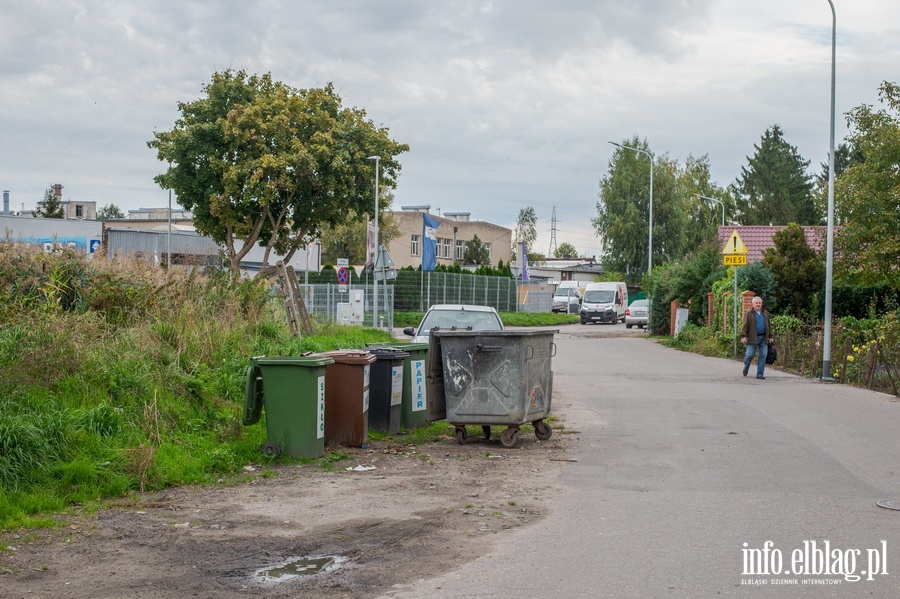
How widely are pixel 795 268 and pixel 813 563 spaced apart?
80.1 ft

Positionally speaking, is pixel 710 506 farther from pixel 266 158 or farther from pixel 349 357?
pixel 266 158

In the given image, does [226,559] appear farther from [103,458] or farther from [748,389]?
[748,389]

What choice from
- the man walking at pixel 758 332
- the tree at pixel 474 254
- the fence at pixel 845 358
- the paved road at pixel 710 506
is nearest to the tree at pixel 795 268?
the fence at pixel 845 358

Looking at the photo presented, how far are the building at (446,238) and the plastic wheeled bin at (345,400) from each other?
64.2 m

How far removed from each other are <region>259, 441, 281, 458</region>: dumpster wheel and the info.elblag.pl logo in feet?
16.9

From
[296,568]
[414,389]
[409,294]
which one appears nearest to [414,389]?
[414,389]

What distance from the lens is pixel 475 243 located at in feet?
311

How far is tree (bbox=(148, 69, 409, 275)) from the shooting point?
35.9 m

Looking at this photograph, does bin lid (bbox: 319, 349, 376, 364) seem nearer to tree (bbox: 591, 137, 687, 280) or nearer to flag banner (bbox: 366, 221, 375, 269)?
flag banner (bbox: 366, 221, 375, 269)

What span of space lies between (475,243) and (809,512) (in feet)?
286

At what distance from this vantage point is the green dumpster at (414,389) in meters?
12.9

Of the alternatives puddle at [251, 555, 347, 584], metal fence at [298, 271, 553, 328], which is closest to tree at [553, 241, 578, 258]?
metal fence at [298, 271, 553, 328]

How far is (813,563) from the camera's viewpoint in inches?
249

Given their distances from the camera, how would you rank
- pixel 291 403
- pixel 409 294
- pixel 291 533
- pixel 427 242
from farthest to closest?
pixel 409 294 → pixel 427 242 → pixel 291 403 → pixel 291 533
